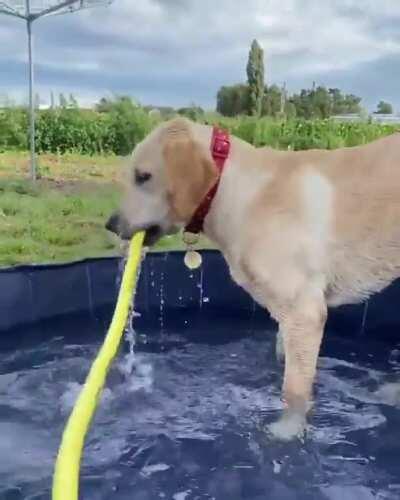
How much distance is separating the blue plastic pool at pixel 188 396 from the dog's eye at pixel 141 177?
58 cm

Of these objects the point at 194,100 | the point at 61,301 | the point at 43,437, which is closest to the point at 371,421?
the point at 43,437

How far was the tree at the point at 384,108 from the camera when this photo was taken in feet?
14.3

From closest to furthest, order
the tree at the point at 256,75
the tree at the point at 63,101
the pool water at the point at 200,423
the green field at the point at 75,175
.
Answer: the pool water at the point at 200,423 < the green field at the point at 75,175 < the tree at the point at 256,75 < the tree at the point at 63,101

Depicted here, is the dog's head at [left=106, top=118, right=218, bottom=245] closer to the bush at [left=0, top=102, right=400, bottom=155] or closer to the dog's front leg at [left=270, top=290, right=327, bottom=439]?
the dog's front leg at [left=270, top=290, right=327, bottom=439]

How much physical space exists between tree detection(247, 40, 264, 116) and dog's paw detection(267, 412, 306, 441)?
2.52 m

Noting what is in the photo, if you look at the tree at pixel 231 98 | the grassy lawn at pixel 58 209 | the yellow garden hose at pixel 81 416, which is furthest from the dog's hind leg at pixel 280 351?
the tree at pixel 231 98

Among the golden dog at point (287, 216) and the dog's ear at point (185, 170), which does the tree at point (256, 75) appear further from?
the dog's ear at point (185, 170)

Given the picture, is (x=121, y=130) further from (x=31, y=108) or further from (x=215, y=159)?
(x=215, y=159)

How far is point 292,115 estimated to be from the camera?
15.2ft

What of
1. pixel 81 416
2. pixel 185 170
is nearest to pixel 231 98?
pixel 185 170

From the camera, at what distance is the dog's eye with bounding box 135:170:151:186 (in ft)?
6.13

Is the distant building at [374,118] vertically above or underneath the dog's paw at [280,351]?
above

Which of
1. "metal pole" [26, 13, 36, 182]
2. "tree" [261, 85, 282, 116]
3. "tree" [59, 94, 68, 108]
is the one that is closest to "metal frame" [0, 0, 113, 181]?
"metal pole" [26, 13, 36, 182]

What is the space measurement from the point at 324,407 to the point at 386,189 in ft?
1.90
